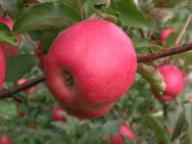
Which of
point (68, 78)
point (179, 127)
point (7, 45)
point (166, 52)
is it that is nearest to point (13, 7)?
point (7, 45)

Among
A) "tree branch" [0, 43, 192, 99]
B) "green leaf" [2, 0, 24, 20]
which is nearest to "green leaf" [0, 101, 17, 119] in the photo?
"tree branch" [0, 43, 192, 99]

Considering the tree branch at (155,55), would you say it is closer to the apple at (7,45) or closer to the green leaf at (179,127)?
the apple at (7,45)

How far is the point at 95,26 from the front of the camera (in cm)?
85

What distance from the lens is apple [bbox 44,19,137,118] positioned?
812 mm

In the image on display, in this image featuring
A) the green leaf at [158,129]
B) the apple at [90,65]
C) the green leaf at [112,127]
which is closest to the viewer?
the apple at [90,65]

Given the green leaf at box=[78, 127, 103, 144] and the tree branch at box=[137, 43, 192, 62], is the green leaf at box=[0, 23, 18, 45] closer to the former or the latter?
the tree branch at box=[137, 43, 192, 62]

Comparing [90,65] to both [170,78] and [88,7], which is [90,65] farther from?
[170,78]

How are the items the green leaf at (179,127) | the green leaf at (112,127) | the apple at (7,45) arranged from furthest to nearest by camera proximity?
the green leaf at (112,127), the green leaf at (179,127), the apple at (7,45)

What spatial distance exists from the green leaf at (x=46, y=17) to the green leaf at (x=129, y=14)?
90mm

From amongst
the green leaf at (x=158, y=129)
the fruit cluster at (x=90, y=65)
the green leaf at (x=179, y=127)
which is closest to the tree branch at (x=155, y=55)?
the fruit cluster at (x=90, y=65)

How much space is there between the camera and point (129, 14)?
954mm

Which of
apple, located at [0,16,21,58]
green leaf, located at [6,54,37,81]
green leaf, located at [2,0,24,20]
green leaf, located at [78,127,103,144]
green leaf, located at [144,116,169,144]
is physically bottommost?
green leaf, located at [78,127,103,144]

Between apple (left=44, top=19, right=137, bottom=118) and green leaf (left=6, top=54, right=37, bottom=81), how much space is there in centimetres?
37

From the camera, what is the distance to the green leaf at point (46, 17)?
0.89 meters
